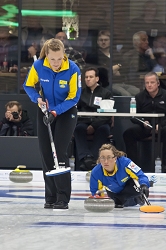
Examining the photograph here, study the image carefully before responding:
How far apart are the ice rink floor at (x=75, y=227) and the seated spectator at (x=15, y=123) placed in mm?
2820

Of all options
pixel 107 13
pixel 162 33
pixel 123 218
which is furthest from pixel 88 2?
pixel 123 218

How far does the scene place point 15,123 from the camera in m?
9.88

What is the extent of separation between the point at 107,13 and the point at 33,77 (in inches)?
180

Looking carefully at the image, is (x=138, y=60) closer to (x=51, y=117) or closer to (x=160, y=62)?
(x=160, y=62)

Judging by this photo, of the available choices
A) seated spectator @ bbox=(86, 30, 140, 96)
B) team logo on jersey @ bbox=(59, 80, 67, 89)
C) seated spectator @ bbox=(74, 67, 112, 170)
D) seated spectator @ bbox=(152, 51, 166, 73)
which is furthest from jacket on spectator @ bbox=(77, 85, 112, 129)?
team logo on jersey @ bbox=(59, 80, 67, 89)

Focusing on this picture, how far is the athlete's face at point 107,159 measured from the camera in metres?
6.26

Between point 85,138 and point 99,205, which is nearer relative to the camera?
point 99,205

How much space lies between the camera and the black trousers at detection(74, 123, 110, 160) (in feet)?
31.6

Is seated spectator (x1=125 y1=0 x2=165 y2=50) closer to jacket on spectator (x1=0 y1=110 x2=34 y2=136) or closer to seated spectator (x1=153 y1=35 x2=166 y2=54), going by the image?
seated spectator (x1=153 y1=35 x2=166 y2=54)

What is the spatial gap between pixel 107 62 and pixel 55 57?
465cm

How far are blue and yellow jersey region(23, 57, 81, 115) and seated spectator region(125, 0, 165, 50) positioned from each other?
452 cm

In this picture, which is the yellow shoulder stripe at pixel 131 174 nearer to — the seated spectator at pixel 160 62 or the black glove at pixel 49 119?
the black glove at pixel 49 119

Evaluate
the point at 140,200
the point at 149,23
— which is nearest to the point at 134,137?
the point at 149,23

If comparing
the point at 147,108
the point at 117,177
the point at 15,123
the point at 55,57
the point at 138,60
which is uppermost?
the point at 138,60
